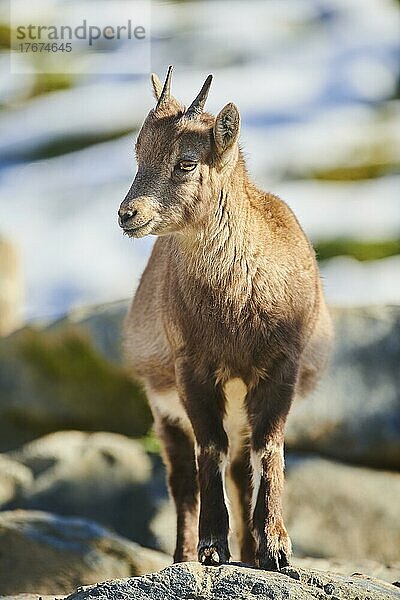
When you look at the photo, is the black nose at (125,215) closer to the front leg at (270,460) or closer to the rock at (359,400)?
the front leg at (270,460)

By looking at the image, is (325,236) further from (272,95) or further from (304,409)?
(304,409)

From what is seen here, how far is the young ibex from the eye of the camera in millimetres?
7668

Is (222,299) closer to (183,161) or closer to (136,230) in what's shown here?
(136,230)

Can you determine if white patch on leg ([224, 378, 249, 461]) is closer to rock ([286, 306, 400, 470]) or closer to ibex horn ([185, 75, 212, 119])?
ibex horn ([185, 75, 212, 119])

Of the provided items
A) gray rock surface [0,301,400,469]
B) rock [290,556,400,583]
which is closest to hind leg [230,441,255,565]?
rock [290,556,400,583]

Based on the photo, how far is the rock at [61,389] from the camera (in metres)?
15.7

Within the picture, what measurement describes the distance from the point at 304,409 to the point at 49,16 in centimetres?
2627

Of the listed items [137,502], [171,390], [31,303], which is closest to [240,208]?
[171,390]

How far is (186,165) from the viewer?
7.77 meters

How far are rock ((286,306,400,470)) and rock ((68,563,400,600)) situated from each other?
21.6 ft

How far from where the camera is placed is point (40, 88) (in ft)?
121

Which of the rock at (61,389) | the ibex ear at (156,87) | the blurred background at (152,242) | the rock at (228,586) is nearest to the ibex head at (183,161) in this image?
the ibex ear at (156,87)

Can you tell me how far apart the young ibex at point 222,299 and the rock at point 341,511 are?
5.07 m

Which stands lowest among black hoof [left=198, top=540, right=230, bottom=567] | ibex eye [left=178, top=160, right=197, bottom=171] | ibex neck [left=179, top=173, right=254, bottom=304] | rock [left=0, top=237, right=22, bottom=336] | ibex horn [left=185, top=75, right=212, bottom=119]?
rock [left=0, top=237, right=22, bottom=336]
